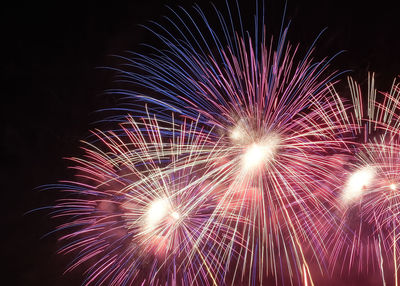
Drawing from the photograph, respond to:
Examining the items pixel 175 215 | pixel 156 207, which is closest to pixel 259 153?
pixel 175 215

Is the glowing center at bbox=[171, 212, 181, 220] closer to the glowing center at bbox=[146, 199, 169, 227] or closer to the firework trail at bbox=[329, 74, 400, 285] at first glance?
the glowing center at bbox=[146, 199, 169, 227]

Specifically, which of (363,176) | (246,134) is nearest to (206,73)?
(246,134)

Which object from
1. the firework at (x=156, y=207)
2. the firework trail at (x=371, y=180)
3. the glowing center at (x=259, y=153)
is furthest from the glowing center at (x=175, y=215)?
the firework trail at (x=371, y=180)

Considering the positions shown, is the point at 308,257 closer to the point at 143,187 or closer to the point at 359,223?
the point at 359,223

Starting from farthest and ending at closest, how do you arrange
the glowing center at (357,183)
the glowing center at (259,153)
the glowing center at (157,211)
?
the glowing center at (357,183) → the glowing center at (157,211) → the glowing center at (259,153)

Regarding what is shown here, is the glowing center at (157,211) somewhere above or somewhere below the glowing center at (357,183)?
below

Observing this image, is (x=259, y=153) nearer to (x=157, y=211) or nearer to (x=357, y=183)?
(x=157, y=211)

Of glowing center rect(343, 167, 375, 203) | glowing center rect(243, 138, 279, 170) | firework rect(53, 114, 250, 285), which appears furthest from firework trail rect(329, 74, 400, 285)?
firework rect(53, 114, 250, 285)

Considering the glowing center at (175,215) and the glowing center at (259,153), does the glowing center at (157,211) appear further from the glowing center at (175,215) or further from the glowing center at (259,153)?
the glowing center at (259,153)

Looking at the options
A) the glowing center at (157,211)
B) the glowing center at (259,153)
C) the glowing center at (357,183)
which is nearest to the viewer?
the glowing center at (259,153)
